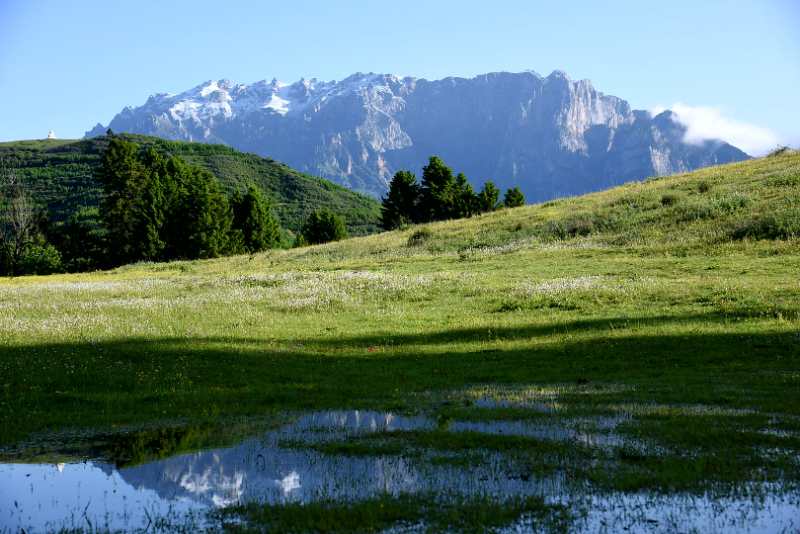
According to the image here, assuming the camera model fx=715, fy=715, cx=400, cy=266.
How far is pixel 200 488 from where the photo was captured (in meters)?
10.4

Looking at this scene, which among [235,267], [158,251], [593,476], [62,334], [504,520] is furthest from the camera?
[158,251]

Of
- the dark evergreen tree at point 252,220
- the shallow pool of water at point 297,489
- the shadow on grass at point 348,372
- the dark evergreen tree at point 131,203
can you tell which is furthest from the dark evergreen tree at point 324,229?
the shallow pool of water at point 297,489

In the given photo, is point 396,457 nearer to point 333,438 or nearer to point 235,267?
point 333,438

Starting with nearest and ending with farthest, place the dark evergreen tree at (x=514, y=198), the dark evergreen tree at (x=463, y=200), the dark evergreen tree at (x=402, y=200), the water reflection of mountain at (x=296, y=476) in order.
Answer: the water reflection of mountain at (x=296, y=476)
the dark evergreen tree at (x=463, y=200)
the dark evergreen tree at (x=402, y=200)
the dark evergreen tree at (x=514, y=198)

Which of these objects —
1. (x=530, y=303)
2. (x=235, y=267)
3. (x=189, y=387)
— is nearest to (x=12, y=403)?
(x=189, y=387)

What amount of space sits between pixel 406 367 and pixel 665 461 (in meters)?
11.4

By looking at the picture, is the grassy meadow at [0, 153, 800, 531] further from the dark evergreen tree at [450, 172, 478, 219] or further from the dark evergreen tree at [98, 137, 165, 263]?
the dark evergreen tree at [450, 172, 478, 219]

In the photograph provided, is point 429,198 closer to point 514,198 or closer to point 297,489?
point 514,198

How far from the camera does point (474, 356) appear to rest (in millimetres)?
22828

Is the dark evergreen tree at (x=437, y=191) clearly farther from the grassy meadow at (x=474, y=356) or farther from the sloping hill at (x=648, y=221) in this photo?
the grassy meadow at (x=474, y=356)

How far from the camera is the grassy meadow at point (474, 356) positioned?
1159cm

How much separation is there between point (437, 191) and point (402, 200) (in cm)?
768

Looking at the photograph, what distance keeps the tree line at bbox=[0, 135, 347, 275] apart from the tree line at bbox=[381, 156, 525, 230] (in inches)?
914

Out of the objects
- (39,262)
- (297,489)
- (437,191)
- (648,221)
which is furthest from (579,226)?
(39,262)
